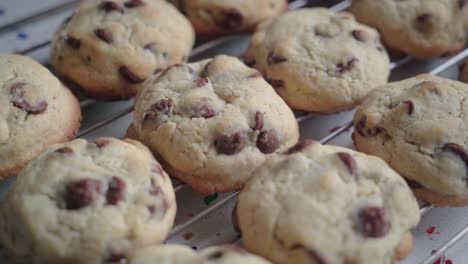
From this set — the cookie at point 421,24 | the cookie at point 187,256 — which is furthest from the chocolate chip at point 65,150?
the cookie at point 421,24

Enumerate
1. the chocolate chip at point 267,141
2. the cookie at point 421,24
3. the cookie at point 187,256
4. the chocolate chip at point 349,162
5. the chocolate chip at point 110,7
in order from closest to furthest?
the cookie at point 187,256, the chocolate chip at point 349,162, the chocolate chip at point 267,141, the chocolate chip at point 110,7, the cookie at point 421,24

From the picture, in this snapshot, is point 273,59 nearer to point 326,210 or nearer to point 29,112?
point 326,210

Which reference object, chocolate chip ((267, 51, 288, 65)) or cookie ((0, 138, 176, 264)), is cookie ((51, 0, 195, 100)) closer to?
chocolate chip ((267, 51, 288, 65))

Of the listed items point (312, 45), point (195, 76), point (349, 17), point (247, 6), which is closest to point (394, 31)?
point (349, 17)

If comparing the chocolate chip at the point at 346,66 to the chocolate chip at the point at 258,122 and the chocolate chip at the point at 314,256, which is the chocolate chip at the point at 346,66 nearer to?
the chocolate chip at the point at 258,122

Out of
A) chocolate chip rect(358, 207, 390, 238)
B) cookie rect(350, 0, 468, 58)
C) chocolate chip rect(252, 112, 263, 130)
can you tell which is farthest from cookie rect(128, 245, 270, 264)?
cookie rect(350, 0, 468, 58)

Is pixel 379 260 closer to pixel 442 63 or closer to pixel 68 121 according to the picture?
pixel 68 121
